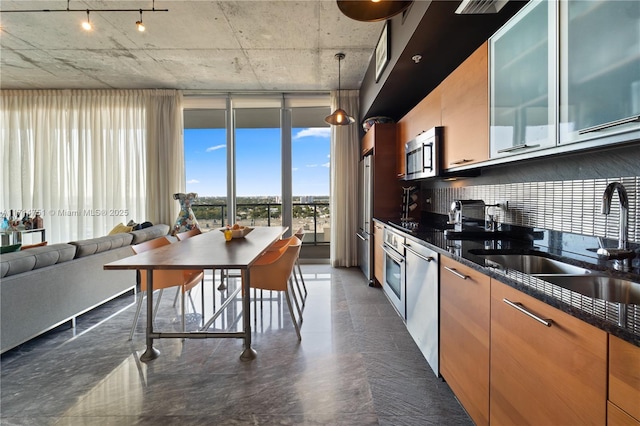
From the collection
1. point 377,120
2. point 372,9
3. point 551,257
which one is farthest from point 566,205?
point 377,120

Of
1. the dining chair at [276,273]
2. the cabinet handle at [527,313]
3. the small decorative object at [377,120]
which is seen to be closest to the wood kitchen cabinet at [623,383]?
the cabinet handle at [527,313]

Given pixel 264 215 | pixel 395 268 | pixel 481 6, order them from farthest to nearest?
pixel 264 215 → pixel 395 268 → pixel 481 6

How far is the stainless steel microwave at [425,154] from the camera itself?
242cm

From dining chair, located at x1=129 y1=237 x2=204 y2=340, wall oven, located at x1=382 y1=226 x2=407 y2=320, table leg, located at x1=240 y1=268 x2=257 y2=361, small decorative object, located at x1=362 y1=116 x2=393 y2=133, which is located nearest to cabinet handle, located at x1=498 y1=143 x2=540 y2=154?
wall oven, located at x1=382 y1=226 x2=407 y2=320

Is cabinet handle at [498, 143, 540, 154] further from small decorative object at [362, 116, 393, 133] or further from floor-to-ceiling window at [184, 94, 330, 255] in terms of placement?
floor-to-ceiling window at [184, 94, 330, 255]

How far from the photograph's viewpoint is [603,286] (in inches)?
46.0

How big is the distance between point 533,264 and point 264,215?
15.4ft

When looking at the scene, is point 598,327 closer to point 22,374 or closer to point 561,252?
point 561,252

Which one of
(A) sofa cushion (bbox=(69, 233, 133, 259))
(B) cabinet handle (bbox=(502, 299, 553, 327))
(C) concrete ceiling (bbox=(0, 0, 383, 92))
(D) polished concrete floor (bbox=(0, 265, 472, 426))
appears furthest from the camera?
(C) concrete ceiling (bbox=(0, 0, 383, 92))

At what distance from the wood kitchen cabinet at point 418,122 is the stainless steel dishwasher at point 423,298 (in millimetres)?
1117

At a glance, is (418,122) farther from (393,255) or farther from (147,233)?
(147,233)

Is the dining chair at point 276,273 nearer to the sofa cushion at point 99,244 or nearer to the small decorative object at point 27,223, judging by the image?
the sofa cushion at point 99,244

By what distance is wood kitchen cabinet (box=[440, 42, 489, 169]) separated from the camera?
178 cm

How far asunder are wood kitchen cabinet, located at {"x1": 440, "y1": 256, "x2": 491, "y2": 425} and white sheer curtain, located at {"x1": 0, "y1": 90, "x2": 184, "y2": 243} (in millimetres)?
4602
